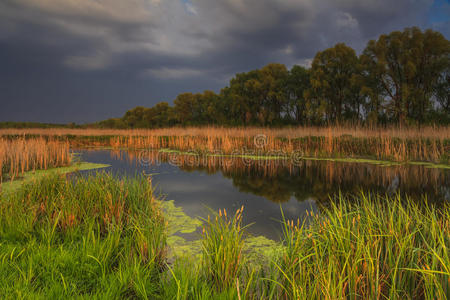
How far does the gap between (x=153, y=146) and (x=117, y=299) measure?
17.0 meters

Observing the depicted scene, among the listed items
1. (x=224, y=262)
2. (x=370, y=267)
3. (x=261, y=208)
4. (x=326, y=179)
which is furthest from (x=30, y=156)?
(x=370, y=267)

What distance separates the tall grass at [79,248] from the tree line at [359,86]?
1577 cm

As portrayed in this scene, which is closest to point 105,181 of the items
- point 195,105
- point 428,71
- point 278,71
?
point 428,71

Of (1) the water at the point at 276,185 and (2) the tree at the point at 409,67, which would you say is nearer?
(1) the water at the point at 276,185

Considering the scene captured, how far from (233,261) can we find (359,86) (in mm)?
25970

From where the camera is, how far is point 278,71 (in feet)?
103

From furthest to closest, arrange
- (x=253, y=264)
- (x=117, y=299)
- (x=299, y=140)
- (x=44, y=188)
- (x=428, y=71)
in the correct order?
(x=428, y=71) < (x=299, y=140) < (x=44, y=188) < (x=253, y=264) < (x=117, y=299)

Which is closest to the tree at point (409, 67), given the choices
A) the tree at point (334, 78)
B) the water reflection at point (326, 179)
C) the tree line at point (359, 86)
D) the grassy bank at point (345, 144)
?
the tree line at point (359, 86)

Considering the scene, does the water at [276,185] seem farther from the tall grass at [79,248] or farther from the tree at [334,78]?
the tree at [334,78]

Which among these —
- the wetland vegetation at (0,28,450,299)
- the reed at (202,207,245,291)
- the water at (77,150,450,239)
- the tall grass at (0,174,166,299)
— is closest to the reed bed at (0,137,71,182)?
the wetland vegetation at (0,28,450,299)

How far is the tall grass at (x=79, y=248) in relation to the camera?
2117 millimetres

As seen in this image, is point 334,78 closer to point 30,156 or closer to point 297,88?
point 297,88

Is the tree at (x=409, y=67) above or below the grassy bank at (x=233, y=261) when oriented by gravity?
above

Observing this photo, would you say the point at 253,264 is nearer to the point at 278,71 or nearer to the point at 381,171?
the point at 381,171
